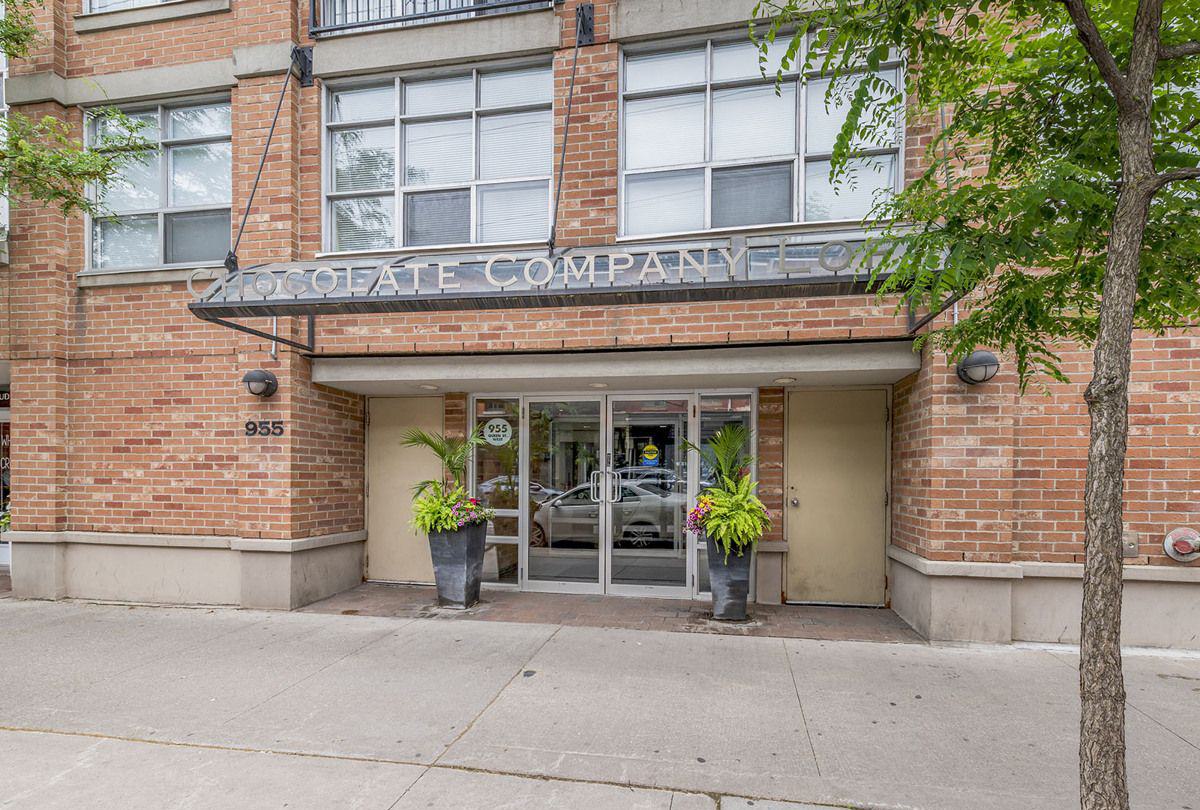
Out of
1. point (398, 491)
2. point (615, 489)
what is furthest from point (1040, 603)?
point (398, 491)

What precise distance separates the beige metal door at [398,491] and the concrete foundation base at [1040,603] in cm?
568

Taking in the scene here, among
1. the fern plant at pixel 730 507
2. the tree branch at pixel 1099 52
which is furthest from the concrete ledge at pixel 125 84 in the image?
the tree branch at pixel 1099 52

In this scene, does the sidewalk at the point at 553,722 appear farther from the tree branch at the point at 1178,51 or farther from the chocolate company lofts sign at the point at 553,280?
the tree branch at the point at 1178,51

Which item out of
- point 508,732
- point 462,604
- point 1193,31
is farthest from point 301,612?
point 1193,31

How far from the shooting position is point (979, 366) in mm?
5402

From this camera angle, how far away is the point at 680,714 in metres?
4.07

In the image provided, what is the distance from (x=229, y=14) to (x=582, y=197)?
4.68 meters

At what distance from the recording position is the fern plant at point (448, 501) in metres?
6.66

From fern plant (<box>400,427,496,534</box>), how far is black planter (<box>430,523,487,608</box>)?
0.10m

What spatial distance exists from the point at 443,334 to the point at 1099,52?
5565 millimetres

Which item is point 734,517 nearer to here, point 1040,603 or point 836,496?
point 836,496

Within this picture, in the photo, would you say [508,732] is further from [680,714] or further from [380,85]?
[380,85]

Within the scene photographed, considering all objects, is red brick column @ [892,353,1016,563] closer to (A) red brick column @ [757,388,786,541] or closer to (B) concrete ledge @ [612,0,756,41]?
(A) red brick column @ [757,388,786,541]

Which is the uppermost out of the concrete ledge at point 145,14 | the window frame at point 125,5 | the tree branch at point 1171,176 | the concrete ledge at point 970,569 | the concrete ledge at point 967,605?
the window frame at point 125,5
